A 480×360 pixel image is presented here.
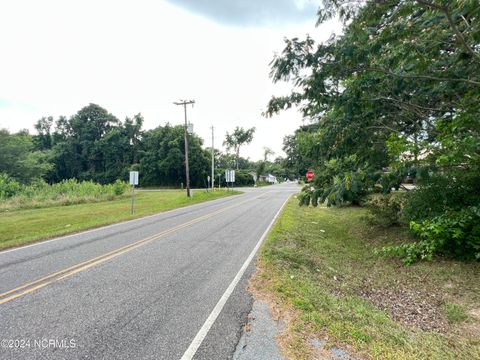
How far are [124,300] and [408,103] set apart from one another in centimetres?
703

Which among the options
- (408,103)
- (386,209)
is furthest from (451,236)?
(386,209)

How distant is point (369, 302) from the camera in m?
3.98

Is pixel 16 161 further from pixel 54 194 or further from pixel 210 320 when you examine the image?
pixel 210 320

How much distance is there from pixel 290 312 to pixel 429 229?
3.81m

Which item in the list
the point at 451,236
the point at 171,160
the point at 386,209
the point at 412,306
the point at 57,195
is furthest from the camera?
the point at 171,160

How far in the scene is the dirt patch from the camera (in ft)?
11.2

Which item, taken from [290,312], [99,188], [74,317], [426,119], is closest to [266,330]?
[290,312]

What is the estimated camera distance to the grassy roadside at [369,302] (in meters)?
2.75

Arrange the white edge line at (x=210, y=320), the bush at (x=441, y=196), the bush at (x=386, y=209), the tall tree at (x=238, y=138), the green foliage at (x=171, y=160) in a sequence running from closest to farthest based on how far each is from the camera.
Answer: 1. the white edge line at (x=210, y=320)
2. the bush at (x=441, y=196)
3. the bush at (x=386, y=209)
4. the green foliage at (x=171, y=160)
5. the tall tree at (x=238, y=138)

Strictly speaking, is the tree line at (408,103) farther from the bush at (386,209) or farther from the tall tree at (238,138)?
the tall tree at (238,138)

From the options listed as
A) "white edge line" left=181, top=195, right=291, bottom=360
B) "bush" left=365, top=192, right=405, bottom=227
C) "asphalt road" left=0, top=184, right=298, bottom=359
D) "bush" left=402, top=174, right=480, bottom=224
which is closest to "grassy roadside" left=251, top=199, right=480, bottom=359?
"white edge line" left=181, top=195, right=291, bottom=360

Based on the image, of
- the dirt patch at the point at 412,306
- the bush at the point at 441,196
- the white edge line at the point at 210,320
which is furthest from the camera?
the bush at the point at 441,196

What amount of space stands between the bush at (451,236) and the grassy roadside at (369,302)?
0.25 meters

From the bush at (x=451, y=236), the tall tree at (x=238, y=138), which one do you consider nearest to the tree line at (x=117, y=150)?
the tall tree at (x=238, y=138)
